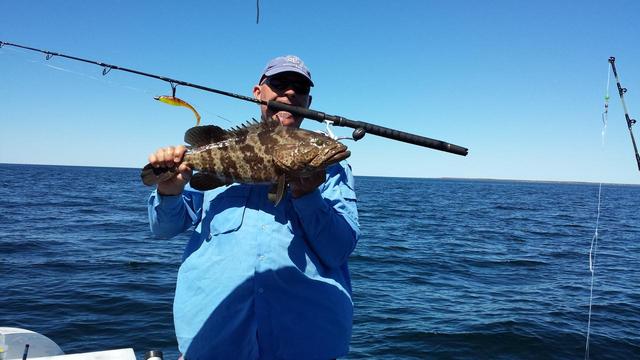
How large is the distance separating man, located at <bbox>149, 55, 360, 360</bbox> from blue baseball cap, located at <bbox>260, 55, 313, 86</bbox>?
3.10 ft

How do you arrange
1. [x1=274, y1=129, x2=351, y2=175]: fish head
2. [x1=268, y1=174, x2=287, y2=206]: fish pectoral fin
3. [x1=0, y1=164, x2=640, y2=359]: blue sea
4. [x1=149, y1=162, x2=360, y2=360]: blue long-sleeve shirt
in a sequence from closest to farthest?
1. [x1=149, y1=162, x2=360, y2=360]: blue long-sleeve shirt
2. [x1=268, y1=174, x2=287, y2=206]: fish pectoral fin
3. [x1=274, y1=129, x2=351, y2=175]: fish head
4. [x1=0, y1=164, x2=640, y2=359]: blue sea

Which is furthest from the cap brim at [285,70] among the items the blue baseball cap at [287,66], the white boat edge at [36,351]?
the white boat edge at [36,351]

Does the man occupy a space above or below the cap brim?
below

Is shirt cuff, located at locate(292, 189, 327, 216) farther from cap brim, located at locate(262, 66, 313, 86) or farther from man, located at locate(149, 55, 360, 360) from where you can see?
cap brim, located at locate(262, 66, 313, 86)

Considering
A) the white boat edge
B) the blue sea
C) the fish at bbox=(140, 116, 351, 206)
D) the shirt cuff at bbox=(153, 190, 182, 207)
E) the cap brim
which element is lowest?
the blue sea

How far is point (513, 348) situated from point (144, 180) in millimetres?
9474

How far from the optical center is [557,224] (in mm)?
36719

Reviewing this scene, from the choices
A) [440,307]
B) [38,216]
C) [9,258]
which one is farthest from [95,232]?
[440,307]

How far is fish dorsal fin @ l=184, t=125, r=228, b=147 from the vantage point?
401cm

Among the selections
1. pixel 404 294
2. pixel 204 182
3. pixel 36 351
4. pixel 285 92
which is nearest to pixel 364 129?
pixel 285 92

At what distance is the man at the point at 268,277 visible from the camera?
10.0ft

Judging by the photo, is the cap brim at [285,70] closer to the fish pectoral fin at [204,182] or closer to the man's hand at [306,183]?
the man's hand at [306,183]

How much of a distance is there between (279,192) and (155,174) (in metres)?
1.10

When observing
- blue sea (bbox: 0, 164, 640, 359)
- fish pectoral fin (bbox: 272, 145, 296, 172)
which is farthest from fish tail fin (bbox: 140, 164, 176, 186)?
→ blue sea (bbox: 0, 164, 640, 359)
